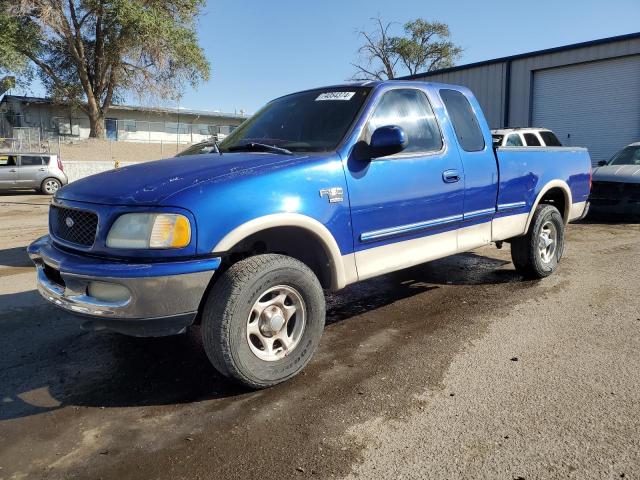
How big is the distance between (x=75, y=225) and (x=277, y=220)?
1266 millimetres

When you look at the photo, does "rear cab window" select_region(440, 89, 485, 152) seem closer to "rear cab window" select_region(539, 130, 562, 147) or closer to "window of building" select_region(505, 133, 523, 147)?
"window of building" select_region(505, 133, 523, 147)

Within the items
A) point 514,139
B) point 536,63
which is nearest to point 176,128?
point 536,63

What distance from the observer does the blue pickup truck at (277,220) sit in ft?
9.52

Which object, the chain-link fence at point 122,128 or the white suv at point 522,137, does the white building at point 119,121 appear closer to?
the chain-link fence at point 122,128

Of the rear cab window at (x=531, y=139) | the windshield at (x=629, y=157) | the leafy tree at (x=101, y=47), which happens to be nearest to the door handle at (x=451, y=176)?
the windshield at (x=629, y=157)

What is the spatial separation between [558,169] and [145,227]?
4.60 m

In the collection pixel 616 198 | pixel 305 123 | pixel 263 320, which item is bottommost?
pixel 263 320

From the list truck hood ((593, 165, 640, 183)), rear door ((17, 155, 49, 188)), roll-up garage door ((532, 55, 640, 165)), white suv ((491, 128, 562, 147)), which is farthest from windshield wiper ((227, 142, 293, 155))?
roll-up garage door ((532, 55, 640, 165))

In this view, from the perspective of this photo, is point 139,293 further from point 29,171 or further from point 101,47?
point 101,47

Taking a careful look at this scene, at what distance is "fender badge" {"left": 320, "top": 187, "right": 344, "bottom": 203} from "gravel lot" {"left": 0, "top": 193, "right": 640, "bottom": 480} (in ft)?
3.79

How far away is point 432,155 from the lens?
420 centimetres

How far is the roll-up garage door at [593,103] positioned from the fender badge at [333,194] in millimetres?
18376

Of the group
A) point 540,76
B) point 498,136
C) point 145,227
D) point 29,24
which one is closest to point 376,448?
point 145,227

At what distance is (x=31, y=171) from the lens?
18.6 metres
